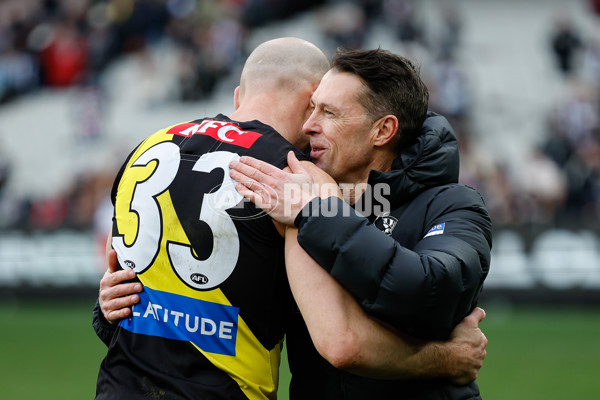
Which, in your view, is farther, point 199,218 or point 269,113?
point 269,113

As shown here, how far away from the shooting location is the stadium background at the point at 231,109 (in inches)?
430

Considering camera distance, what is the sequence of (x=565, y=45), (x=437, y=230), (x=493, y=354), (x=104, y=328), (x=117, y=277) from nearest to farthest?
(x=437, y=230)
(x=117, y=277)
(x=104, y=328)
(x=493, y=354)
(x=565, y=45)

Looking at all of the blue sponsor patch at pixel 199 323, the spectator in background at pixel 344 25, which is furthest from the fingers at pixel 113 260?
the spectator in background at pixel 344 25

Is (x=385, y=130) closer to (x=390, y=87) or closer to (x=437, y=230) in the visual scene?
(x=390, y=87)

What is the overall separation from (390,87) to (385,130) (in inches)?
7.9

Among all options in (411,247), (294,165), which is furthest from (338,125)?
(411,247)

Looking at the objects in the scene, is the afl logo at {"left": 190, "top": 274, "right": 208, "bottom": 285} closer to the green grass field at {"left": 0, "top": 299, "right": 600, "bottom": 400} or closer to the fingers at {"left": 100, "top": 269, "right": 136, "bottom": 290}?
the fingers at {"left": 100, "top": 269, "right": 136, "bottom": 290}

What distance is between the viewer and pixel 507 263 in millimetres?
12422

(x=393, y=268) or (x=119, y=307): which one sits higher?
(x=393, y=268)

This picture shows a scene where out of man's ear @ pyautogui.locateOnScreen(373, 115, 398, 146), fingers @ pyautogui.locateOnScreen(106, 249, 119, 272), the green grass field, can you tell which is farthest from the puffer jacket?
the green grass field

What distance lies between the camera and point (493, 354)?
10.0 m

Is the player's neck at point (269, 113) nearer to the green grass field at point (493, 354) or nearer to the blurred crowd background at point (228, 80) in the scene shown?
the green grass field at point (493, 354)

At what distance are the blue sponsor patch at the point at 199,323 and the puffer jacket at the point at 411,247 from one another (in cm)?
45

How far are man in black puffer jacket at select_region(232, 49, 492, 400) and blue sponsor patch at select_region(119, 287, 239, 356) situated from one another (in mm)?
322
